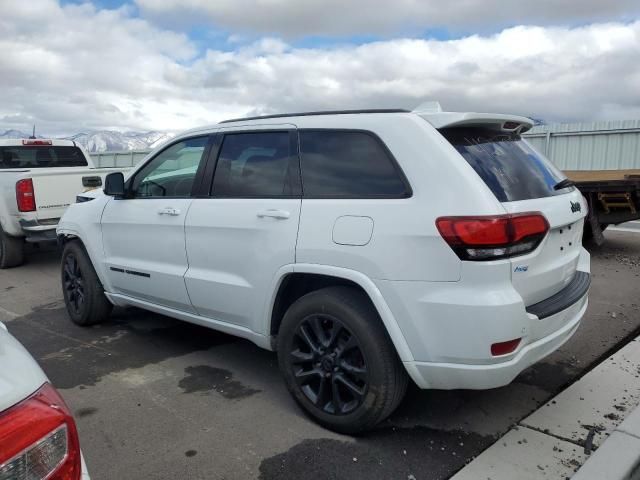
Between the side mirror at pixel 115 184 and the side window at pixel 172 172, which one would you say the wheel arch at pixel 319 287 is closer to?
the side window at pixel 172 172

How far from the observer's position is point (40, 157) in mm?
9164

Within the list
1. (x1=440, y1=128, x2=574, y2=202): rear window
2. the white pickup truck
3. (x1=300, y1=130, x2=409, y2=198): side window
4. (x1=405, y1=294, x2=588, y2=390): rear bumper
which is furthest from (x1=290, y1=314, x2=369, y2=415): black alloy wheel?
the white pickup truck

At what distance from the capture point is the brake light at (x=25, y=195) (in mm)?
7180

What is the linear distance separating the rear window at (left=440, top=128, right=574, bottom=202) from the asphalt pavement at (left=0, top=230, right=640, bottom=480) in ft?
4.51

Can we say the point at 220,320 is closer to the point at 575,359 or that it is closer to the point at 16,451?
the point at 16,451

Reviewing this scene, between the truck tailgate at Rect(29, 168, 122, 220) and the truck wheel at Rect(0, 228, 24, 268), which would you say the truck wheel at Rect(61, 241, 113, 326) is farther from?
the truck wheel at Rect(0, 228, 24, 268)

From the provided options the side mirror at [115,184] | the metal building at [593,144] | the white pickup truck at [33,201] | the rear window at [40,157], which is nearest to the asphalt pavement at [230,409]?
the side mirror at [115,184]

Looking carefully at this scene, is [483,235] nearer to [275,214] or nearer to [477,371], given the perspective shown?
[477,371]

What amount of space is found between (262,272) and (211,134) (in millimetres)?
1197

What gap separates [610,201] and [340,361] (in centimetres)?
619

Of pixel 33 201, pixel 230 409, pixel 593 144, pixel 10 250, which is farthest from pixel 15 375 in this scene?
pixel 593 144

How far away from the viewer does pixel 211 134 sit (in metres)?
3.88

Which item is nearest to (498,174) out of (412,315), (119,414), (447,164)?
(447,164)

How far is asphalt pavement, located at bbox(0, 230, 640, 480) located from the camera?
2.82 meters
